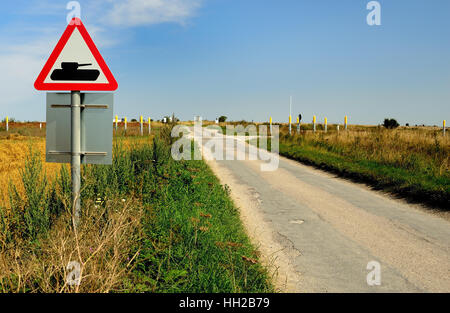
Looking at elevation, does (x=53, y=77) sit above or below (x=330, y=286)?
above

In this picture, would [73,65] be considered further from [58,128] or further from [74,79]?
[58,128]

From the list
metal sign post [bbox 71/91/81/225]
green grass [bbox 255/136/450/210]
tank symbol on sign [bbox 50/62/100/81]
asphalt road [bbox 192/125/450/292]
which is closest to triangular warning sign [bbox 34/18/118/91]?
tank symbol on sign [bbox 50/62/100/81]

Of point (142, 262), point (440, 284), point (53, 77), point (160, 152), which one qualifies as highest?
point (53, 77)

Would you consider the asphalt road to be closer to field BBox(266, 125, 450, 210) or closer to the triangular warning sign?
field BBox(266, 125, 450, 210)

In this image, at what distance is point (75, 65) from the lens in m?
4.45

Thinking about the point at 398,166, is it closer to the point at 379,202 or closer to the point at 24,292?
the point at 379,202

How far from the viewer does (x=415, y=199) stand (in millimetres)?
9055

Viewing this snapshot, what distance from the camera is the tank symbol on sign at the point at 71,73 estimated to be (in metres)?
4.43

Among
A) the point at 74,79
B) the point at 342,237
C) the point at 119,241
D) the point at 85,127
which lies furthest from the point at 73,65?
the point at 342,237

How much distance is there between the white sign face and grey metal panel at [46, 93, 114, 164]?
0.22m

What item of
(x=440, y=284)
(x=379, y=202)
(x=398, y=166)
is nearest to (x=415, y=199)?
(x=379, y=202)

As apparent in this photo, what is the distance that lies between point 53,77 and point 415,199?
27.4 feet

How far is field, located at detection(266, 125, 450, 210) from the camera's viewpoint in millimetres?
9359

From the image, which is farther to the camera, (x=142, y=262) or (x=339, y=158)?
(x=339, y=158)
